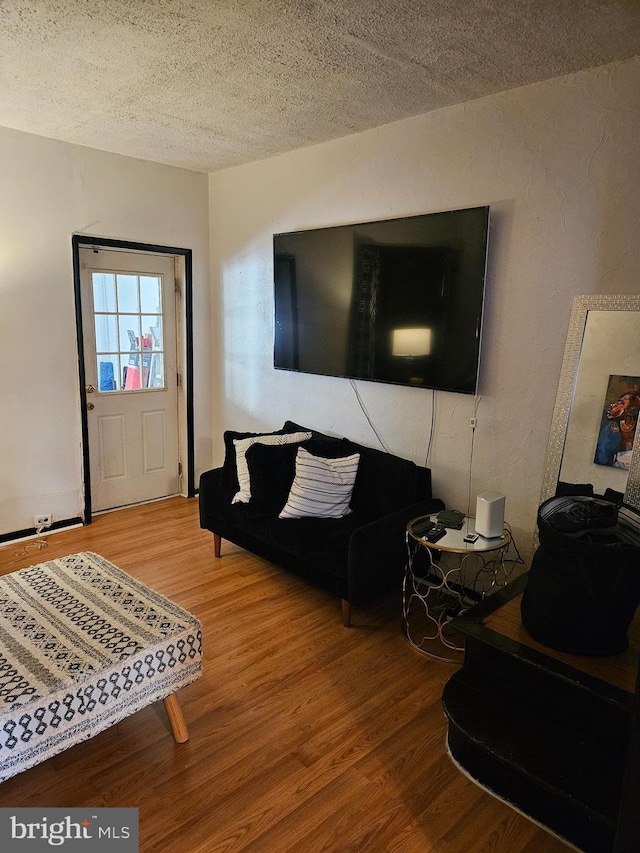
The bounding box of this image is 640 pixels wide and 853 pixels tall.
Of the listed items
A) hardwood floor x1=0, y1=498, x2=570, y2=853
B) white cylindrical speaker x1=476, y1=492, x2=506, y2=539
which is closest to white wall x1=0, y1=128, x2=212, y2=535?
hardwood floor x1=0, y1=498, x2=570, y2=853

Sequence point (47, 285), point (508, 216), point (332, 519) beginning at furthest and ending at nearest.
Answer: point (47, 285)
point (332, 519)
point (508, 216)

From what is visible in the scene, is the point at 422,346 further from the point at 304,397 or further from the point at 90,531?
the point at 90,531

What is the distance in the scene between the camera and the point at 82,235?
13.1 ft

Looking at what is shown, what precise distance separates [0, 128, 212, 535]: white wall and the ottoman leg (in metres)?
2.40

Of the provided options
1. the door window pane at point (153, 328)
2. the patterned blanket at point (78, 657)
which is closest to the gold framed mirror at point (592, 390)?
the patterned blanket at point (78, 657)

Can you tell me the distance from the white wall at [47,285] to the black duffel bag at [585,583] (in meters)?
3.35

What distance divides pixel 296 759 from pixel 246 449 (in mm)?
1833

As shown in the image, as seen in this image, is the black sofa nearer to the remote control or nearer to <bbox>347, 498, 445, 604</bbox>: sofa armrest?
<bbox>347, 498, 445, 604</bbox>: sofa armrest

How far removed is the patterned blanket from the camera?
1.71 meters

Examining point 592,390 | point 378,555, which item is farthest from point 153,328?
point 592,390

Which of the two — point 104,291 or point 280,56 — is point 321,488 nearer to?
point 280,56

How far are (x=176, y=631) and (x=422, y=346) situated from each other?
1965 mm

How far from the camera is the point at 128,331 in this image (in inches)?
173

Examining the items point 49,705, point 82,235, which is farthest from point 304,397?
point 49,705
